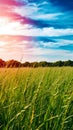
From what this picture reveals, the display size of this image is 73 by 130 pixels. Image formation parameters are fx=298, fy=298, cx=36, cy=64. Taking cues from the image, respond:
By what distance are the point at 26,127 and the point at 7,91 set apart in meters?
1.09

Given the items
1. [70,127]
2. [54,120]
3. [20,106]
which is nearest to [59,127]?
[54,120]

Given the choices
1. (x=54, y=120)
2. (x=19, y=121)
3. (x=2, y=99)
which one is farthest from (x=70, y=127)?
(x=2, y=99)

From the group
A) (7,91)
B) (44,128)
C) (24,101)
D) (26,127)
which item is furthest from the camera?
(7,91)

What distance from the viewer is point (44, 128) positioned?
258cm

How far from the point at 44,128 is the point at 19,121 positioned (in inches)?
8.8

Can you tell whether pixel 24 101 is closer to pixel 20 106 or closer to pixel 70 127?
pixel 20 106

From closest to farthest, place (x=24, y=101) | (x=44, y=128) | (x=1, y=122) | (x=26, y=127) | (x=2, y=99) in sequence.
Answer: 1. (x=26, y=127)
2. (x=44, y=128)
3. (x=1, y=122)
4. (x=24, y=101)
5. (x=2, y=99)

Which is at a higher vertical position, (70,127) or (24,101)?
(24,101)

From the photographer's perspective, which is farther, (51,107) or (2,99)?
(2,99)

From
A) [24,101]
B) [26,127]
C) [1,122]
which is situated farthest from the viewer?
[24,101]

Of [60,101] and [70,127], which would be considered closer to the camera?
[70,127]

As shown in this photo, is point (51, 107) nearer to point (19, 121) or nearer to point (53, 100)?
point (53, 100)

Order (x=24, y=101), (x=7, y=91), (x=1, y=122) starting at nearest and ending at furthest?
1. (x=1, y=122)
2. (x=24, y=101)
3. (x=7, y=91)

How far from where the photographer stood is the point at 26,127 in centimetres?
242
